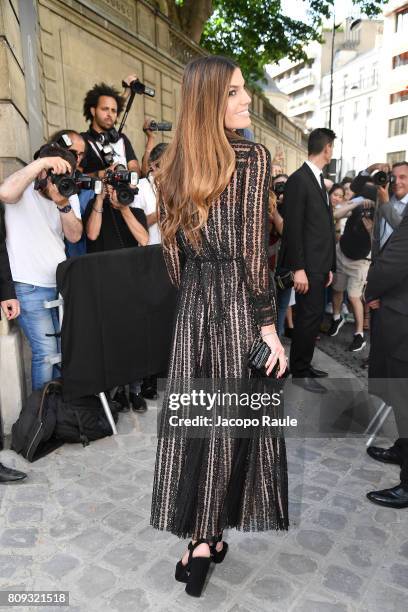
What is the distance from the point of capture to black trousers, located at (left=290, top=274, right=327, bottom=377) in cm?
479

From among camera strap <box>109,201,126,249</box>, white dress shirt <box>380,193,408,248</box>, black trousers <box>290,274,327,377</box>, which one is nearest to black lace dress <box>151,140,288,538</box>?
camera strap <box>109,201,126,249</box>

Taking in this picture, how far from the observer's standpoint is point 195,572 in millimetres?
2336

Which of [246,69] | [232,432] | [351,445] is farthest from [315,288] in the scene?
[246,69]

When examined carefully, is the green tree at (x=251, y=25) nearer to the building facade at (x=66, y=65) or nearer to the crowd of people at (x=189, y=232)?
the building facade at (x=66, y=65)

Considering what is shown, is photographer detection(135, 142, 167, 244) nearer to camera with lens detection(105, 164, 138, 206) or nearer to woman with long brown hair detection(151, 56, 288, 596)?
camera with lens detection(105, 164, 138, 206)

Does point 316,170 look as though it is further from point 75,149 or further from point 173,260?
point 173,260

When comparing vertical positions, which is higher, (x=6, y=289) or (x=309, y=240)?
(x=309, y=240)

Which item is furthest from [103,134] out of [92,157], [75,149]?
[75,149]

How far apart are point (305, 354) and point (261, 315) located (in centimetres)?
301

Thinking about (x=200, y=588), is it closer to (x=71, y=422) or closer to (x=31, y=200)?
(x=71, y=422)

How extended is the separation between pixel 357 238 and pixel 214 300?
5220 millimetres

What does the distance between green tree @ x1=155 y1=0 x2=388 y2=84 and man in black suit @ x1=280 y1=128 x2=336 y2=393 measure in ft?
38.5

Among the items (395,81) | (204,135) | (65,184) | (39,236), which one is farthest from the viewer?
(395,81)

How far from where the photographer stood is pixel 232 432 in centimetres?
225
